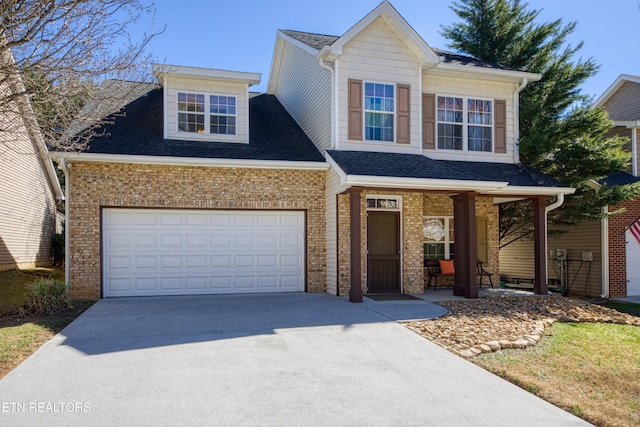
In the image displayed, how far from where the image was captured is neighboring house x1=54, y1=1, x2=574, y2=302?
36.5ft

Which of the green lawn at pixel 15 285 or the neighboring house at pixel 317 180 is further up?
the neighboring house at pixel 317 180

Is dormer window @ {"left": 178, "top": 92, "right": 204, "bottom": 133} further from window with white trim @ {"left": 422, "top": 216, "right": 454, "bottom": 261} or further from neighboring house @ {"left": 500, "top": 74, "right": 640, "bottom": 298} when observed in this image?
neighboring house @ {"left": 500, "top": 74, "right": 640, "bottom": 298}

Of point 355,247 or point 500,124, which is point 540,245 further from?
point 355,247

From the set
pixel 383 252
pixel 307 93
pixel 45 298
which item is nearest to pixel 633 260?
pixel 383 252

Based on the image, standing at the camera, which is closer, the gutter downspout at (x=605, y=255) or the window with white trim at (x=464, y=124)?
the window with white trim at (x=464, y=124)

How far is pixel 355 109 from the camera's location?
39.5 ft

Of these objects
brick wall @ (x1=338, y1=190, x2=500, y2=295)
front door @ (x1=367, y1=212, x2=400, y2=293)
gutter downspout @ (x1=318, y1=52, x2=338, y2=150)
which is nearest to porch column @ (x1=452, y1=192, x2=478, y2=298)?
brick wall @ (x1=338, y1=190, x2=500, y2=295)

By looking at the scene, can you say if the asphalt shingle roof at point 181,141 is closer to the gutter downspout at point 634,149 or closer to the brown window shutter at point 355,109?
the brown window shutter at point 355,109

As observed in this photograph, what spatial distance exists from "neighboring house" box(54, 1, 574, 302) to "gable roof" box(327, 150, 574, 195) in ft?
0.17

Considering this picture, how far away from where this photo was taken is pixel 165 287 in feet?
38.2

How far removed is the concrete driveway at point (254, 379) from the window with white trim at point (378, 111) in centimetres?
544

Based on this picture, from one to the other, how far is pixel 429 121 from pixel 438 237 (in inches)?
128

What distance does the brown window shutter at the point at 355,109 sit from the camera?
39.3ft

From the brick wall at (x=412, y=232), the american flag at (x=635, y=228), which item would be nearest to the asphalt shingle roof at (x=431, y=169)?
the brick wall at (x=412, y=232)
